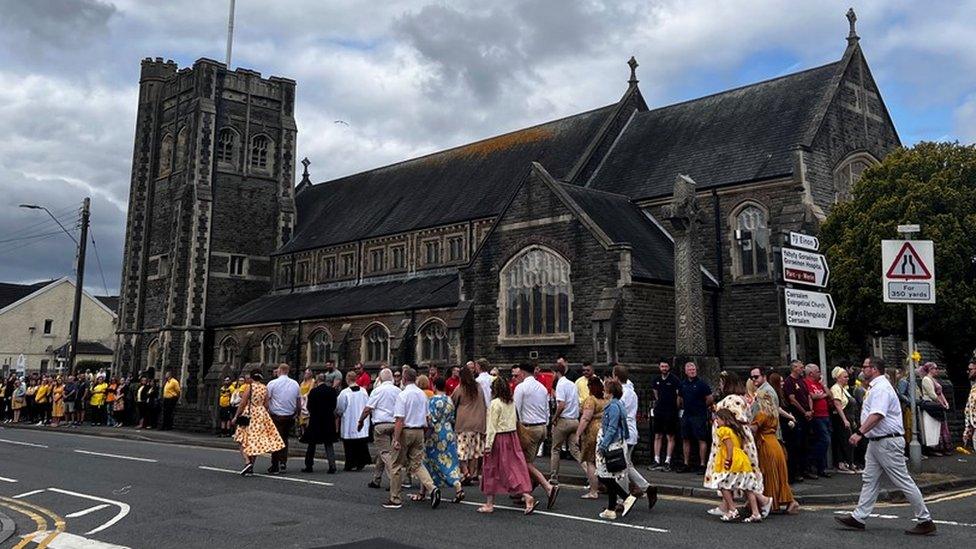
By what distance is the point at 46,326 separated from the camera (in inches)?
2544

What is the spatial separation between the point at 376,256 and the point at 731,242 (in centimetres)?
1910

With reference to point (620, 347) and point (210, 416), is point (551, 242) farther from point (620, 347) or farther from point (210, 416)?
point (210, 416)

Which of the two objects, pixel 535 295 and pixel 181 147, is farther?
pixel 181 147

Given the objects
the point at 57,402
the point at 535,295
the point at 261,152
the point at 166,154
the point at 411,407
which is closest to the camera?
the point at 411,407

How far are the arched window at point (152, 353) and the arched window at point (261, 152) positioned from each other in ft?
37.9

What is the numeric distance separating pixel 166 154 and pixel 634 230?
33.2 metres

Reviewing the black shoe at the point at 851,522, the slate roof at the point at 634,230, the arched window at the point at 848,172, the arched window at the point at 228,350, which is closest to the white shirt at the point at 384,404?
the black shoe at the point at 851,522

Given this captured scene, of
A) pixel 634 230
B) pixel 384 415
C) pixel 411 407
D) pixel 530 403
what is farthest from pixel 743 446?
pixel 634 230

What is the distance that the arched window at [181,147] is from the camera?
4506 cm

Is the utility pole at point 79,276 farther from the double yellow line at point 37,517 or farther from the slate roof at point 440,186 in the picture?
the double yellow line at point 37,517

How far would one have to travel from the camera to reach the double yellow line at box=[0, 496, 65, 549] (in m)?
8.12

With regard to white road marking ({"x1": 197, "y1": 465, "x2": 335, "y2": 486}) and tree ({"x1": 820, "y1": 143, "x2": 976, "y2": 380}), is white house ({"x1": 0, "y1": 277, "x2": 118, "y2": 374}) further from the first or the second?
tree ({"x1": 820, "y1": 143, "x2": 976, "y2": 380})

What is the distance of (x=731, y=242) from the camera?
25.9 metres

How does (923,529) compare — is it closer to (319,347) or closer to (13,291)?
(319,347)
